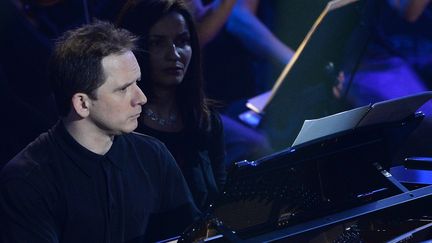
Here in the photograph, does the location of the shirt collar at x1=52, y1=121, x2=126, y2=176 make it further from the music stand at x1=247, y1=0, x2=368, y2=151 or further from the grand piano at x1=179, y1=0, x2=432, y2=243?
the music stand at x1=247, y1=0, x2=368, y2=151

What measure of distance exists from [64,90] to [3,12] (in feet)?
6.60

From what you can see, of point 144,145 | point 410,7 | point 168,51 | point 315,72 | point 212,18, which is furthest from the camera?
point 410,7

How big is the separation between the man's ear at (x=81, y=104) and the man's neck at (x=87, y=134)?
0.03 meters

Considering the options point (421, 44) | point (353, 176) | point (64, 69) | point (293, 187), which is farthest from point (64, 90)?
point (421, 44)

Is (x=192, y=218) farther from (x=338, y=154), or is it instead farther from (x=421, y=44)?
(x=421, y=44)

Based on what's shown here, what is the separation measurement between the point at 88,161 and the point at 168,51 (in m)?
1.11

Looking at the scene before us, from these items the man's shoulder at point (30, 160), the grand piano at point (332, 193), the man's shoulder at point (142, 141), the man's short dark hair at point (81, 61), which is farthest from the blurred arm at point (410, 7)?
the man's shoulder at point (30, 160)

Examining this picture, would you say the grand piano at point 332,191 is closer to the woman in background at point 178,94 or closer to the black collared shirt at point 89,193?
the black collared shirt at point 89,193

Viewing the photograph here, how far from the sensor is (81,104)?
242cm

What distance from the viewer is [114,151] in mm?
2490

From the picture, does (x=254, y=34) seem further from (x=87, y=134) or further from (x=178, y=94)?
(x=87, y=134)

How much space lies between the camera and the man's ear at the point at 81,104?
7.89 ft

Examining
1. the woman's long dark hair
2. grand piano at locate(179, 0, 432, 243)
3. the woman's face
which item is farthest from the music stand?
grand piano at locate(179, 0, 432, 243)

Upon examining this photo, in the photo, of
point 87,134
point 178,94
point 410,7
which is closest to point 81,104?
point 87,134
